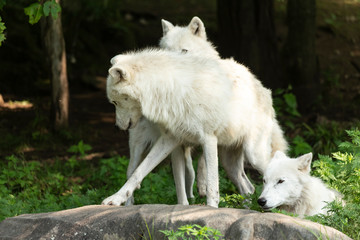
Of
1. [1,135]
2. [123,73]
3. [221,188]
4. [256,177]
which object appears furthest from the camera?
[1,135]

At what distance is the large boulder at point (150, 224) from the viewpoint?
4441 mm

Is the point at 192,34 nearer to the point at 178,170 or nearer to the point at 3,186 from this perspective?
the point at 178,170

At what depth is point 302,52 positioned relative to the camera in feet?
39.0

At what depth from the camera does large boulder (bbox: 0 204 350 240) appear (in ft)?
14.6

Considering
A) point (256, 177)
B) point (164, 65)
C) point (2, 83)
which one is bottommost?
point (256, 177)

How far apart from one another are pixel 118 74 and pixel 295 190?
7.23ft

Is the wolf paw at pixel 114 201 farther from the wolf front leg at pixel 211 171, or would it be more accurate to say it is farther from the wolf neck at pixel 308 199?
the wolf neck at pixel 308 199

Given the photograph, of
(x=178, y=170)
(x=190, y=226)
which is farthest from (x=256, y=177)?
(x=190, y=226)

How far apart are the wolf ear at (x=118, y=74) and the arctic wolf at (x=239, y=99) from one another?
1.36 metres

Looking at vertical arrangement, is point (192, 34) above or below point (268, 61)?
above

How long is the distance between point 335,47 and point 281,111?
4.64m

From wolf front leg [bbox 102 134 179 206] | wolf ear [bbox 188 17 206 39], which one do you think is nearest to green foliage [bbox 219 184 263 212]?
wolf front leg [bbox 102 134 179 206]

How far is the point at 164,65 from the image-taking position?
615 cm

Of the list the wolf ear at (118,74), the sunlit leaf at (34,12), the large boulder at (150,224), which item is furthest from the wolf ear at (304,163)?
the sunlit leaf at (34,12)
